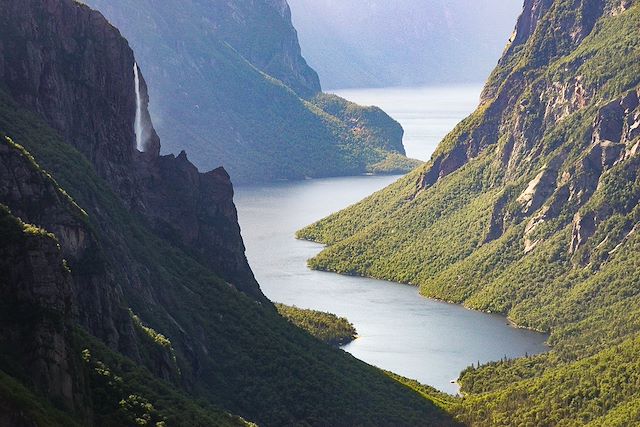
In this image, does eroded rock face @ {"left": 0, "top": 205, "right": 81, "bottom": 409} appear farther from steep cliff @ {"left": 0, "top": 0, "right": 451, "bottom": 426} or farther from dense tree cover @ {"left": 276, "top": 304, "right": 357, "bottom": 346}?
dense tree cover @ {"left": 276, "top": 304, "right": 357, "bottom": 346}

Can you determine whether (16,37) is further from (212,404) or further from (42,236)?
(42,236)

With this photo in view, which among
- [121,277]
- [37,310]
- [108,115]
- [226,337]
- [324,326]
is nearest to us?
[37,310]

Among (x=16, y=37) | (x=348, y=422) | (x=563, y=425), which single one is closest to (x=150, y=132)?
(x=16, y=37)

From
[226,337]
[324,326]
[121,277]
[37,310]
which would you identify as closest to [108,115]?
[226,337]

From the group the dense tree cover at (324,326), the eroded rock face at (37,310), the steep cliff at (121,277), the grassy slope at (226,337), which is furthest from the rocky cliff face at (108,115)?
the eroded rock face at (37,310)

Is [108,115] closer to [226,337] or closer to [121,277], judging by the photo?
[226,337]

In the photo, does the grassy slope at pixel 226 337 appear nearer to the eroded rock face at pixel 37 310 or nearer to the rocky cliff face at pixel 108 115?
the rocky cliff face at pixel 108 115
